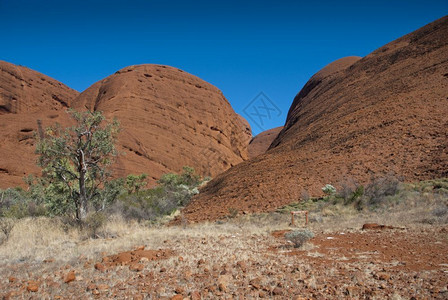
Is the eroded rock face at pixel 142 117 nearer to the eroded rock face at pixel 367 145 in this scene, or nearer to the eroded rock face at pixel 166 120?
the eroded rock face at pixel 166 120

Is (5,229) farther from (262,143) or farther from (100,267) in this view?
(262,143)

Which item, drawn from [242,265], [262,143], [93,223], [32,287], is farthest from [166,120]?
[262,143]

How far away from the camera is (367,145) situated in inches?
655

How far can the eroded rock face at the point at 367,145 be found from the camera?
47.1 feet

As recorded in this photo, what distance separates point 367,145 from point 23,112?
56.0 metres

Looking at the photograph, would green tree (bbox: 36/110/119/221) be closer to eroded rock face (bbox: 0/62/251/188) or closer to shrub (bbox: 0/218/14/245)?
shrub (bbox: 0/218/14/245)

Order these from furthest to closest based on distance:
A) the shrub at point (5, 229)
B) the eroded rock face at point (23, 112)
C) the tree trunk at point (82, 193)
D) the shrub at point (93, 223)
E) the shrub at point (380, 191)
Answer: the eroded rock face at point (23, 112) → the shrub at point (380, 191) → the tree trunk at point (82, 193) → the shrub at point (93, 223) → the shrub at point (5, 229)

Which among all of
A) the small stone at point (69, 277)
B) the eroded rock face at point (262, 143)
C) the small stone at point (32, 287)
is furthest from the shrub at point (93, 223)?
the eroded rock face at point (262, 143)

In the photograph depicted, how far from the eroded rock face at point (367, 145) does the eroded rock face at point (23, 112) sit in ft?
43.9

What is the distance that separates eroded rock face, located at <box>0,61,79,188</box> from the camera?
3092cm

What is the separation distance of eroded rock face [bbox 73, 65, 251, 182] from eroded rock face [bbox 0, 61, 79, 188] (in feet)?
26.8

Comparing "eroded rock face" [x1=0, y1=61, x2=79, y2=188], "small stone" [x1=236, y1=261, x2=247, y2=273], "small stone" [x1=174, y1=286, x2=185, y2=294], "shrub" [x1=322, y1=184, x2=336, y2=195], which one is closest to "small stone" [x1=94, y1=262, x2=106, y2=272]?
"small stone" [x1=174, y1=286, x2=185, y2=294]

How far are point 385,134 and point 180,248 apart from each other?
15.0 meters

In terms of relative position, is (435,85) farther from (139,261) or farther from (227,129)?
(227,129)
